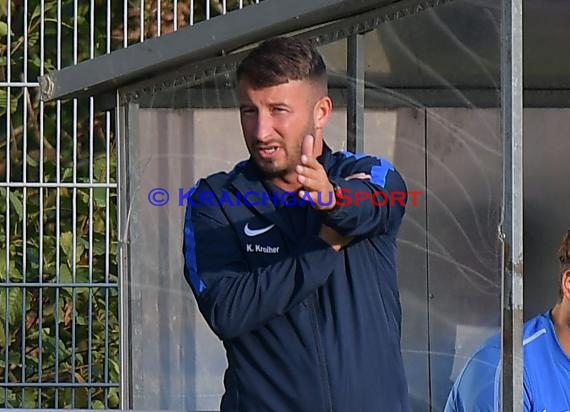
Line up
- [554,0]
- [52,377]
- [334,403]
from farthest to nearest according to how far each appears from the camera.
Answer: [52,377], [554,0], [334,403]

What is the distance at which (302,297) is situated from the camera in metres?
2.52

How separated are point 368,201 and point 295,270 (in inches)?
7.3

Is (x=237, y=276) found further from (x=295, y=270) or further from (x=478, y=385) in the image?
(x=478, y=385)

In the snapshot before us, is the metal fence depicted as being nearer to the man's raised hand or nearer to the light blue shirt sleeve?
the light blue shirt sleeve

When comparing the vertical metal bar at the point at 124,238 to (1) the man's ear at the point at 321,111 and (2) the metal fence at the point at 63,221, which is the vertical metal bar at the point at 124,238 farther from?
(1) the man's ear at the point at 321,111

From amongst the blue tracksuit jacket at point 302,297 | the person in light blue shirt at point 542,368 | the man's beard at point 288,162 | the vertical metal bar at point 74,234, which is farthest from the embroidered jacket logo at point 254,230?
the vertical metal bar at point 74,234

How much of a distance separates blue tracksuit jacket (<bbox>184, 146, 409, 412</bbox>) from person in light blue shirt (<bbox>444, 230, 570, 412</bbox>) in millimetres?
705

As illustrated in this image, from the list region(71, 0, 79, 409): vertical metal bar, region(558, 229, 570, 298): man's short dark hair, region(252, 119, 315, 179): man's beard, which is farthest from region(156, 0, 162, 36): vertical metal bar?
region(252, 119, 315, 179): man's beard

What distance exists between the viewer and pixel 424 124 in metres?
3.94

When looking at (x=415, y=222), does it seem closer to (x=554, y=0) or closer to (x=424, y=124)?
(x=424, y=124)

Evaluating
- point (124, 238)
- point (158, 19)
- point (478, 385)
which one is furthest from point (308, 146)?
point (158, 19)

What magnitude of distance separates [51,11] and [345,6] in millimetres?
3461

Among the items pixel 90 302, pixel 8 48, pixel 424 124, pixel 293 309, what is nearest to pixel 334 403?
pixel 293 309

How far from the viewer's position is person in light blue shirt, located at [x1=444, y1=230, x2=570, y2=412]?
331cm
